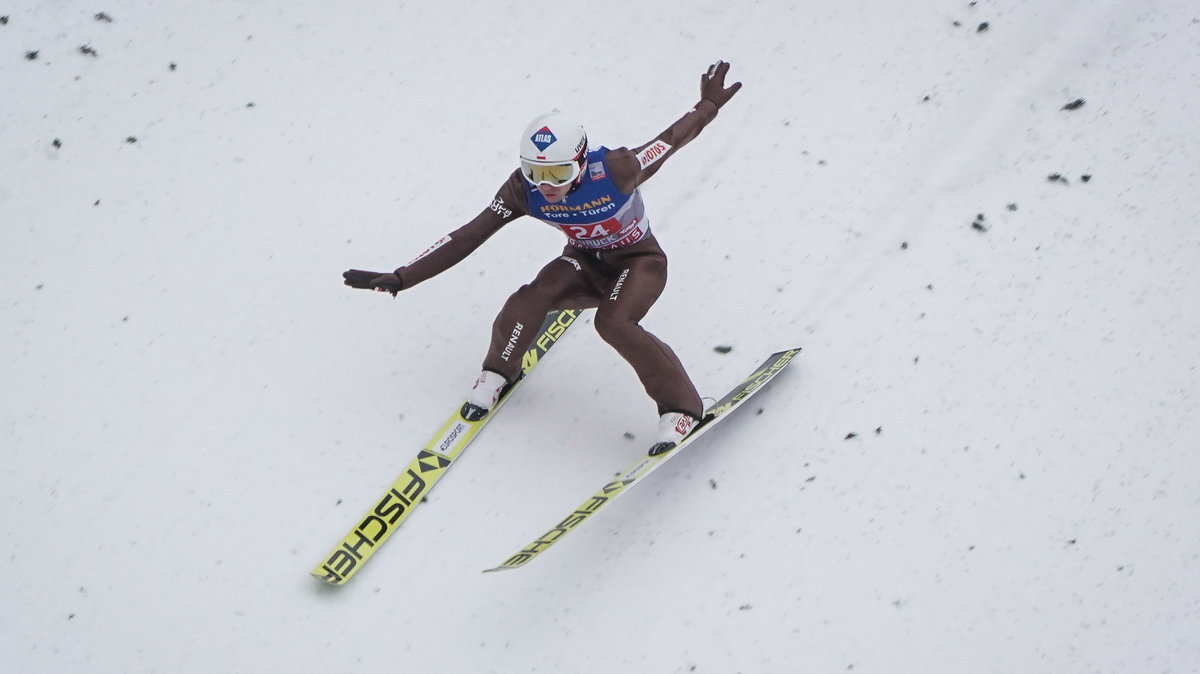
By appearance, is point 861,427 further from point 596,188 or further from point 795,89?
point 795,89

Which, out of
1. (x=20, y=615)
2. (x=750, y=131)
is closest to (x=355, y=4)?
(x=750, y=131)

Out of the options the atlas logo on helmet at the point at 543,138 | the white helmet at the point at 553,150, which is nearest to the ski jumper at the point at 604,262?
the white helmet at the point at 553,150

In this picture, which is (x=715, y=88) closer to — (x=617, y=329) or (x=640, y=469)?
(x=617, y=329)

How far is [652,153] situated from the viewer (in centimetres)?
436

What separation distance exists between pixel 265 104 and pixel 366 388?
7.19 ft

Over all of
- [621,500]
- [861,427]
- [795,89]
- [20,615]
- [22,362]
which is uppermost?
[22,362]

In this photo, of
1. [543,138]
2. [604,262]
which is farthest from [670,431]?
[543,138]

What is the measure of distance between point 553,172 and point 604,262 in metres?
0.59

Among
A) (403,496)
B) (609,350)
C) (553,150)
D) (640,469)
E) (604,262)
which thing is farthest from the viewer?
(609,350)

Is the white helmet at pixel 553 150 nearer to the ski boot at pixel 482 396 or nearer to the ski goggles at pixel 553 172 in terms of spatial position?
the ski goggles at pixel 553 172

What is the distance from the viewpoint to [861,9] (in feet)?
21.8

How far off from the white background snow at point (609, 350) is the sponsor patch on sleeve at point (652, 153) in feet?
3.48

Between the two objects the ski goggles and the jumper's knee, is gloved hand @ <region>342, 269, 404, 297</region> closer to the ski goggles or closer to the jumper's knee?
the ski goggles

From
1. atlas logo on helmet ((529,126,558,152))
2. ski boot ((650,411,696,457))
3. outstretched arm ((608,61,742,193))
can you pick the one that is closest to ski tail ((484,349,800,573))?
ski boot ((650,411,696,457))
